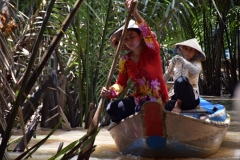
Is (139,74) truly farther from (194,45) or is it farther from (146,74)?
(194,45)

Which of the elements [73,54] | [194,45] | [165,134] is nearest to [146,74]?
[165,134]

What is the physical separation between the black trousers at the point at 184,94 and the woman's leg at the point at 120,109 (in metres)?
0.36

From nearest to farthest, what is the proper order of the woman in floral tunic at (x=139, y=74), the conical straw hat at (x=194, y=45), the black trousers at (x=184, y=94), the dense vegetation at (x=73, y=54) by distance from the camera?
the dense vegetation at (x=73, y=54) < the woman in floral tunic at (x=139, y=74) < the black trousers at (x=184, y=94) < the conical straw hat at (x=194, y=45)

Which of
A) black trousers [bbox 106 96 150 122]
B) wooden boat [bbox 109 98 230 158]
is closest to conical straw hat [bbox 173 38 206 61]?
wooden boat [bbox 109 98 230 158]

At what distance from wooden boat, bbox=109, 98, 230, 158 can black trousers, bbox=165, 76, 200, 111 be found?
0.50 feet

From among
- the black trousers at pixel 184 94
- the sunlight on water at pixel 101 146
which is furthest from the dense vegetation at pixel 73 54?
the black trousers at pixel 184 94

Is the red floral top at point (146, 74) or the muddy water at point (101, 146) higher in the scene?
the red floral top at point (146, 74)

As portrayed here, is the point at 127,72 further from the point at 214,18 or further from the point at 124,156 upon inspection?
the point at 214,18

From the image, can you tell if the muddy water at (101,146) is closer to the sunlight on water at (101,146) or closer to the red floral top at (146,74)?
the sunlight on water at (101,146)

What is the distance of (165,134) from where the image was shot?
3855mm

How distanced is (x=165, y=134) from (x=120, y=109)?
0.39 meters

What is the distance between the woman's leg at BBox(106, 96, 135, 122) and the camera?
13.2 feet

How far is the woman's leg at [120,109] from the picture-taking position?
402cm

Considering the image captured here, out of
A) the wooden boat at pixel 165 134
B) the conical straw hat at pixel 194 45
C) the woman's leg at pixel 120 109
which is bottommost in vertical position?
the wooden boat at pixel 165 134
